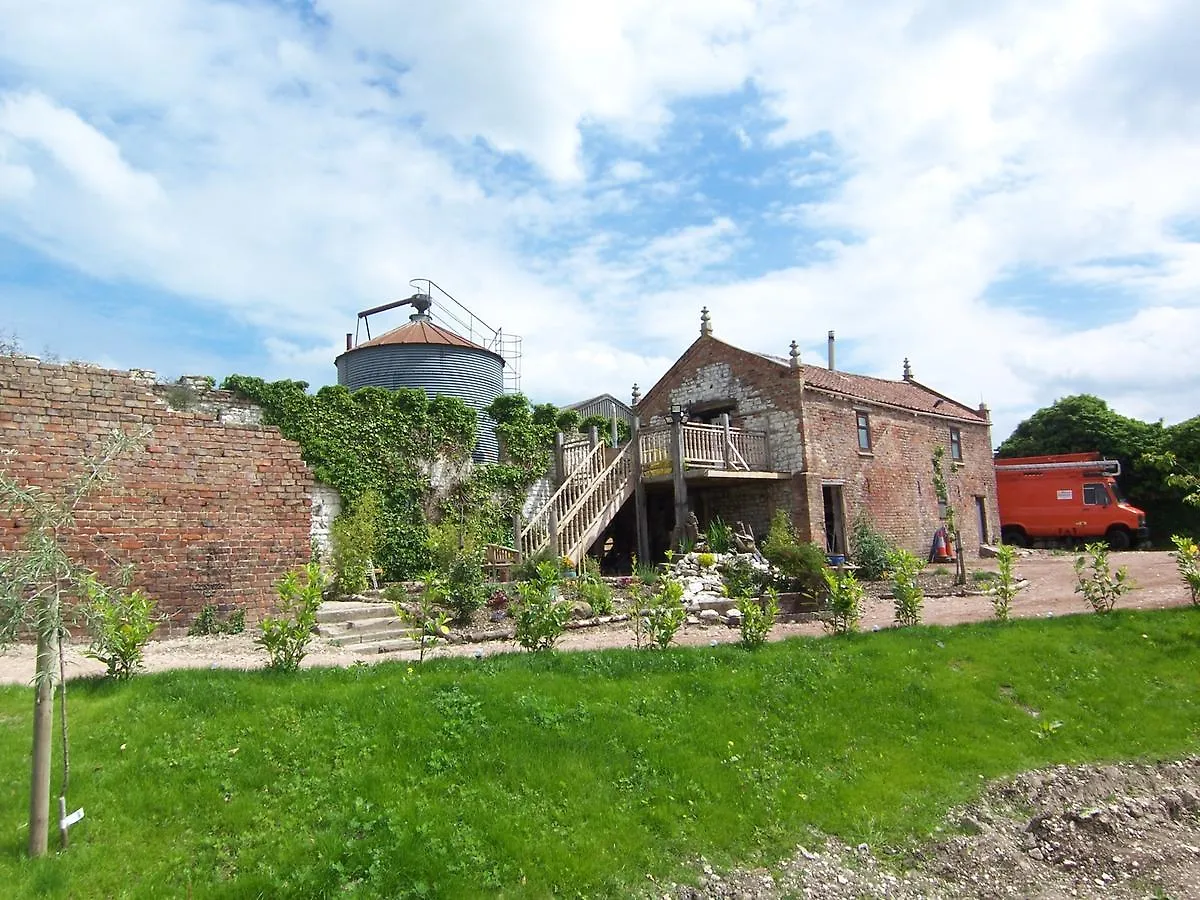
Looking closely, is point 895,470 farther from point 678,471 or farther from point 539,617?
point 539,617

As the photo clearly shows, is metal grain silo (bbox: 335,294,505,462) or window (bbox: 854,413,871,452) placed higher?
metal grain silo (bbox: 335,294,505,462)

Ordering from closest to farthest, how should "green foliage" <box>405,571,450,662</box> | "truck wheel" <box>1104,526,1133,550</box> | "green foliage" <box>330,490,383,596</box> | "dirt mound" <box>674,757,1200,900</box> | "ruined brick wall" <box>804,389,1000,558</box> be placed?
"dirt mound" <box>674,757,1200,900</box> → "green foliage" <box>405,571,450,662</box> → "green foliage" <box>330,490,383,596</box> → "ruined brick wall" <box>804,389,1000,558</box> → "truck wheel" <box>1104,526,1133,550</box>

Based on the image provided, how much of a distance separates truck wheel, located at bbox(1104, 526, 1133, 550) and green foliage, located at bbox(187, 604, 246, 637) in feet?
89.2

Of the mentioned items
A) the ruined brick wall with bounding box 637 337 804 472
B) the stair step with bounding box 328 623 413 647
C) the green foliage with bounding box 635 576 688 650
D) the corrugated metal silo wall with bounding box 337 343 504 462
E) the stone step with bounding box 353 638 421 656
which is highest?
the corrugated metal silo wall with bounding box 337 343 504 462

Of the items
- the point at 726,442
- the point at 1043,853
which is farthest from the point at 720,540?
the point at 1043,853

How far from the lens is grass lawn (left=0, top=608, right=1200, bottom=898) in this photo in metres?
4.83

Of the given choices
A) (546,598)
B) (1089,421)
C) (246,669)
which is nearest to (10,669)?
(246,669)

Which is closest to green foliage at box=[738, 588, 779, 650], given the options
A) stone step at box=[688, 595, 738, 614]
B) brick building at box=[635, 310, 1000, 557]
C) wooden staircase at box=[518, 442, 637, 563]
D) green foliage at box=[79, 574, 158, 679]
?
stone step at box=[688, 595, 738, 614]

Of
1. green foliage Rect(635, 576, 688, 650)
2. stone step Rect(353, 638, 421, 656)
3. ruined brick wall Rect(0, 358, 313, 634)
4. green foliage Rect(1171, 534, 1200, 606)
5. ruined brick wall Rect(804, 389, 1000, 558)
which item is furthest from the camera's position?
ruined brick wall Rect(804, 389, 1000, 558)

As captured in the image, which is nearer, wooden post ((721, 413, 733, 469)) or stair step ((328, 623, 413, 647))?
stair step ((328, 623, 413, 647))

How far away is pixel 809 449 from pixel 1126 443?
65.8ft

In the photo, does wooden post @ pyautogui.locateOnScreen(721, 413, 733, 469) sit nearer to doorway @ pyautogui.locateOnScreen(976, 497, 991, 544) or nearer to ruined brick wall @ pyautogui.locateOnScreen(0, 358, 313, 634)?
ruined brick wall @ pyautogui.locateOnScreen(0, 358, 313, 634)

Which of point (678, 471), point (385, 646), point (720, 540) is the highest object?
point (678, 471)

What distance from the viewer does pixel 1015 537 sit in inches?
1136
